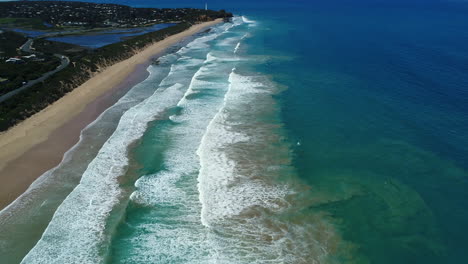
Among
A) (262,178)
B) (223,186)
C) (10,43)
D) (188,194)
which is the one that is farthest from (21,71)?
(262,178)

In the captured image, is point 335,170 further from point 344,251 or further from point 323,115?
point 323,115

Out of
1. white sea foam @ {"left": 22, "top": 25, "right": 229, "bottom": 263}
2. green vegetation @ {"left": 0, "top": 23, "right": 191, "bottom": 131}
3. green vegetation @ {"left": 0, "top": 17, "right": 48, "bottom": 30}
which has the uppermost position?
green vegetation @ {"left": 0, "top": 17, "right": 48, "bottom": 30}

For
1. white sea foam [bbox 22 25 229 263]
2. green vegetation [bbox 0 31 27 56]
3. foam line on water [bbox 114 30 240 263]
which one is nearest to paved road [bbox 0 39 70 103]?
green vegetation [bbox 0 31 27 56]

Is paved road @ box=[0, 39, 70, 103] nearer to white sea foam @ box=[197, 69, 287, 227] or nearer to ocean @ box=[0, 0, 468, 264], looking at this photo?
ocean @ box=[0, 0, 468, 264]

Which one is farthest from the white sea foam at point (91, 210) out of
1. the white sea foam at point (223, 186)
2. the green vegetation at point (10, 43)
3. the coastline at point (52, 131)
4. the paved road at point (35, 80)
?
the green vegetation at point (10, 43)

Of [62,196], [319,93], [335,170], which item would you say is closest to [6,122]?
[62,196]
